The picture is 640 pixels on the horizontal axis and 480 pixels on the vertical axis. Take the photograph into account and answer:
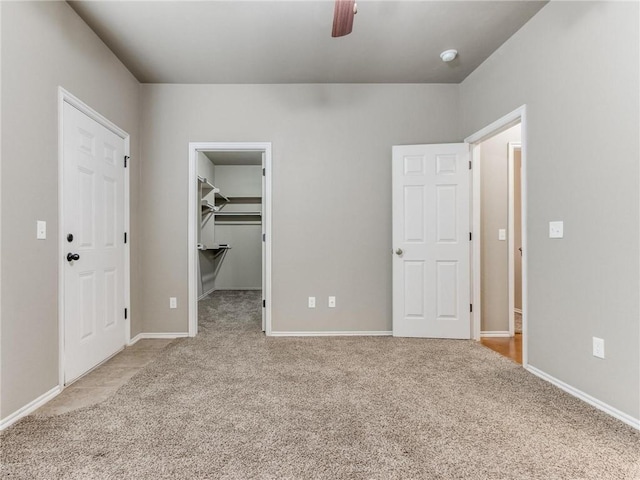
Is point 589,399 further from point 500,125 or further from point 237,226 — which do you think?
point 237,226

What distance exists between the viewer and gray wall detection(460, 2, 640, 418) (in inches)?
66.1

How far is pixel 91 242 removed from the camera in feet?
8.02

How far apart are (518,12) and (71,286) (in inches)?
150

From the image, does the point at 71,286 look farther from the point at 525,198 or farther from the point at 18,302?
the point at 525,198

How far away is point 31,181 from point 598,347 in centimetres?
354

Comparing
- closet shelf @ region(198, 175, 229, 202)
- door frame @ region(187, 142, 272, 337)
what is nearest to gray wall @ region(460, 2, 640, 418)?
door frame @ region(187, 142, 272, 337)

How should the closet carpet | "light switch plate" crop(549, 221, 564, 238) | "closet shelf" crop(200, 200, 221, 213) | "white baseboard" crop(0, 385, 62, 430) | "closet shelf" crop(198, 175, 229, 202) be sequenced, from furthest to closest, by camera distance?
1. "closet shelf" crop(200, 200, 221, 213)
2. "closet shelf" crop(198, 175, 229, 202)
3. "light switch plate" crop(549, 221, 564, 238)
4. "white baseboard" crop(0, 385, 62, 430)
5. the closet carpet

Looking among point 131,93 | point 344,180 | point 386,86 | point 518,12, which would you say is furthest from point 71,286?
point 518,12

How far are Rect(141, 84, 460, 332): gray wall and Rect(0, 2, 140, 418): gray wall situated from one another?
3.51ft

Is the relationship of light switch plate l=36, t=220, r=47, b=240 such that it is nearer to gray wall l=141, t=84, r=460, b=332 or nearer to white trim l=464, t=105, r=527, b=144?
gray wall l=141, t=84, r=460, b=332

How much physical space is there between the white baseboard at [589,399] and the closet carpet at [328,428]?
2.0 inches

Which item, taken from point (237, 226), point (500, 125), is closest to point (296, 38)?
point (500, 125)

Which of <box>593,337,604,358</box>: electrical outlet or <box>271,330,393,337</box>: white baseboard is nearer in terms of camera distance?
<box>593,337,604,358</box>: electrical outlet

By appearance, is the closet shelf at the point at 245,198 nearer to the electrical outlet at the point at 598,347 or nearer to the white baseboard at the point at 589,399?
the white baseboard at the point at 589,399
